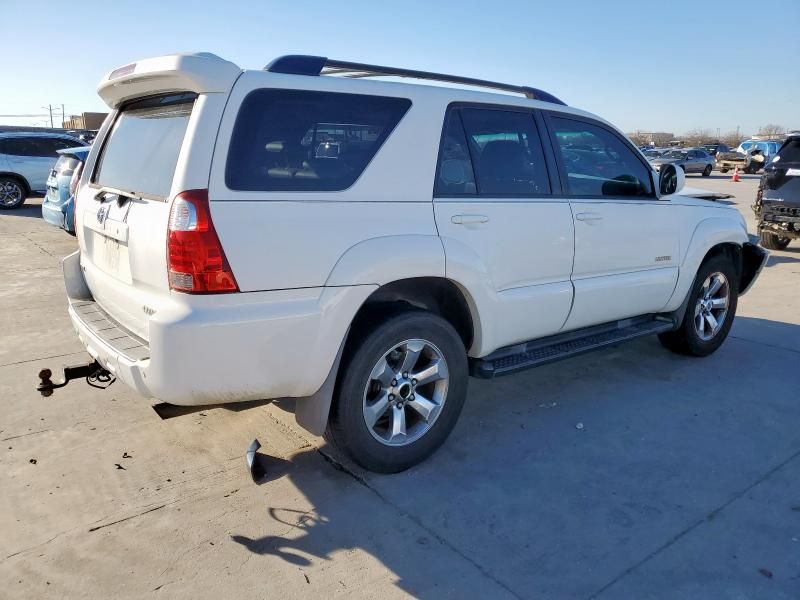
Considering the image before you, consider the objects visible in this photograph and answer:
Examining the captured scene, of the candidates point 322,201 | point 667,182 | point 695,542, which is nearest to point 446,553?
point 695,542

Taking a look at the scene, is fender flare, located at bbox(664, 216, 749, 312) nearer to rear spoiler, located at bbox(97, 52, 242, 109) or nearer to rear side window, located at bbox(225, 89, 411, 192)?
rear side window, located at bbox(225, 89, 411, 192)

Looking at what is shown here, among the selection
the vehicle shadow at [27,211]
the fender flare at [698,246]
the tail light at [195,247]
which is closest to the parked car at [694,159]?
the vehicle shadow at [27,211]

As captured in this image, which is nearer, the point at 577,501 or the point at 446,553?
the point at 446,553

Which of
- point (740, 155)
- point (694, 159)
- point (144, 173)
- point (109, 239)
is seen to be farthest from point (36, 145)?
point (740, 155)

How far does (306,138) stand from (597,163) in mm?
2302

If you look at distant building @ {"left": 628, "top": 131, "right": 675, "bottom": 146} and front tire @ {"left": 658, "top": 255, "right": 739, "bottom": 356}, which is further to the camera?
distant building @ {"left": 628, "top": 131, "right": 675, "bottom": 146}

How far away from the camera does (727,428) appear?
4.07 metres

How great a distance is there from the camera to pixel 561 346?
4172 millimetres

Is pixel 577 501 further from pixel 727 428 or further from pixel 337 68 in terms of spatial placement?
pixel 337 68

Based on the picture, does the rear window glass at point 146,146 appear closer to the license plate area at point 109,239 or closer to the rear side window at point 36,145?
the license plate area at point 109,239

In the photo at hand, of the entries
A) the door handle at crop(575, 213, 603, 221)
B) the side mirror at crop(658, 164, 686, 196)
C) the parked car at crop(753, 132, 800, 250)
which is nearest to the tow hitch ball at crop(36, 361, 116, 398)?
the door handle at crop(575, 213, 603, 221)

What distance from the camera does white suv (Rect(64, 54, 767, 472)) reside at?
273 cm

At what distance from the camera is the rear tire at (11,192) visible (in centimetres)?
1490

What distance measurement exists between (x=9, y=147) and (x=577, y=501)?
15.8 metres
